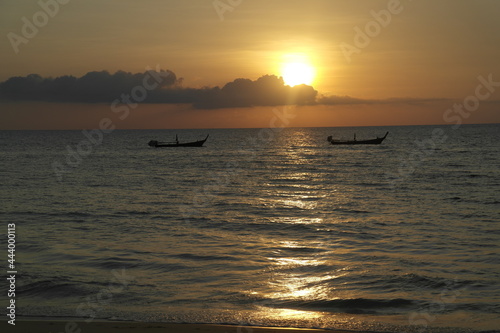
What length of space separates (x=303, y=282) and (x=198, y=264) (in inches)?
144

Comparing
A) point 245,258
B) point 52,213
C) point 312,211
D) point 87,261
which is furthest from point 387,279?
point 52,213

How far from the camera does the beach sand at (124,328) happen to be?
390 inches

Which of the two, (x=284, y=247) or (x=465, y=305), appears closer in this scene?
(x=465, y=305)

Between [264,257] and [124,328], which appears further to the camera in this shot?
[264,257]

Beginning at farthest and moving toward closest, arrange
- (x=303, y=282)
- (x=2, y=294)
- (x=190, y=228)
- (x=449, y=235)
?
(x=190, y=228) → (x=449, y=235) → (x=303, y=282) → (x=2, y=294)

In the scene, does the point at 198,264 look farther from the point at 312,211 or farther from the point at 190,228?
the point at 312,211

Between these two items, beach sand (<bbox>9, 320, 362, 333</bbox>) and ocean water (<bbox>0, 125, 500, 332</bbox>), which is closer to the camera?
beach sand (<bbox>9, 320, 362, 333</bbox>)

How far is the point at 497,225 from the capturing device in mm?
23016

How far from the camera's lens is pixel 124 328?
10023 millimetres

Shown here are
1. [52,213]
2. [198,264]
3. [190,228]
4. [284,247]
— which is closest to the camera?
[198,264]

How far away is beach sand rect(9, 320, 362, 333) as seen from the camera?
9898 mm

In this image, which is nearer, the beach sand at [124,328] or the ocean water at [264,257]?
the beach sand at [124,328]

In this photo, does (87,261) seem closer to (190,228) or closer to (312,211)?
(190,228)

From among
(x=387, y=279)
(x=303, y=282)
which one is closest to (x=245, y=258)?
(x=303, y=282)
